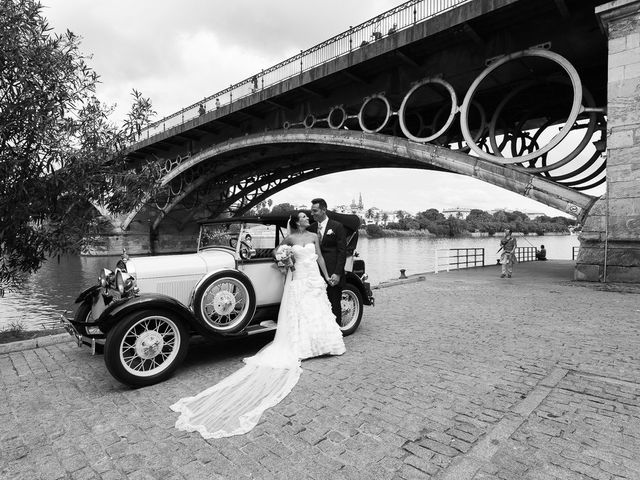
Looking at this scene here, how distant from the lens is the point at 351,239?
575cm

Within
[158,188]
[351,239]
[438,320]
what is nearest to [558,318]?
[438,320]

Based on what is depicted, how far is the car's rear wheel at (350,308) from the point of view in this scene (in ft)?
18.1

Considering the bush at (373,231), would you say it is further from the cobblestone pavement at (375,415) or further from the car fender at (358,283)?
the cobblestone pavement at (375,415)

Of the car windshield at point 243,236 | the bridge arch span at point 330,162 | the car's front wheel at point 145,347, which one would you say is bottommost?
the car's front wheel at point 145,347

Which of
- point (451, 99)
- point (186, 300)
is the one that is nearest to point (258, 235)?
point (186, 300)

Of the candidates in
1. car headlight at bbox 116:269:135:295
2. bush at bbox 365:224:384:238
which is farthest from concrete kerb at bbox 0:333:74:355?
bush at bbox 365:224:384:238

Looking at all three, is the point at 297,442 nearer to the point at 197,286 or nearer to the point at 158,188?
the point at 197,286

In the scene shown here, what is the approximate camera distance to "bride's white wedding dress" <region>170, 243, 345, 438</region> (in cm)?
291

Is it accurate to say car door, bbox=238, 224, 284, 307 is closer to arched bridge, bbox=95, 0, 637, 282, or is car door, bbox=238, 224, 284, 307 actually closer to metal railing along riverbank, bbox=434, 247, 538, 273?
arched bridge, bbox=95, 0, 637, 282

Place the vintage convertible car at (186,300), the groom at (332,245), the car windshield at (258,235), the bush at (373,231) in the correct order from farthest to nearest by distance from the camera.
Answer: the bush at (373,231), the groom at (332,245), the car windshield at (258,235), the vintage convertible car at (186,300)

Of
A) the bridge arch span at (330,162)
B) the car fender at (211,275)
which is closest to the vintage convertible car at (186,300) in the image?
the car fender at (211,275)

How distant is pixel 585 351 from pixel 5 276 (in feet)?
25.7

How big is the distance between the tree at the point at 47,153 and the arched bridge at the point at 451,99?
890 mm

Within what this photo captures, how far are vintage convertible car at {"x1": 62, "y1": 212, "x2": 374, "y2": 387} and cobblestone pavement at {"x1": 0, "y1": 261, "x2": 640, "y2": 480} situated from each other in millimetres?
361
